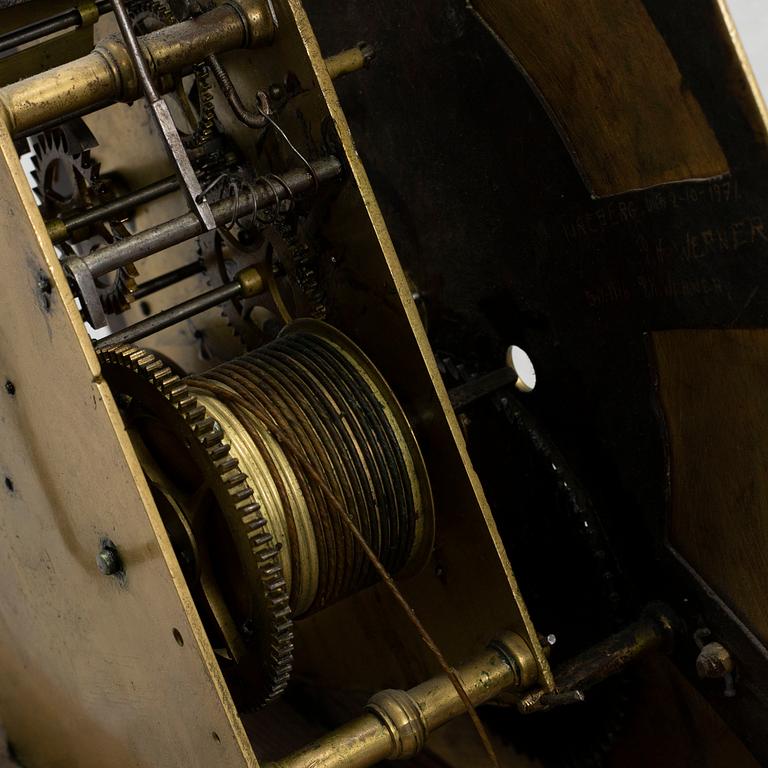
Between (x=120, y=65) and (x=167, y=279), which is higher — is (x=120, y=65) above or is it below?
above

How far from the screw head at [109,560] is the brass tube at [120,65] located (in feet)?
1.66

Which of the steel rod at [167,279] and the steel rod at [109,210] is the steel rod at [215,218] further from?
the steel rod at [167,279]

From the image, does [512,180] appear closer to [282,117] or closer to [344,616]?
[282,117]

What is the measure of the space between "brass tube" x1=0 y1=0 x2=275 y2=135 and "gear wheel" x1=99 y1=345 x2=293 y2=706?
304 mm

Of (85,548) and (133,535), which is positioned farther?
(85,548)

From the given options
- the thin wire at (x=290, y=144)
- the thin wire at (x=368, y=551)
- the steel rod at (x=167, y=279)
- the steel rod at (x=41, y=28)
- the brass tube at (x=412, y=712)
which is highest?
the steel rod at (x=41, y=28)

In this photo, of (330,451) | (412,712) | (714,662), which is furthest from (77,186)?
(714,662)

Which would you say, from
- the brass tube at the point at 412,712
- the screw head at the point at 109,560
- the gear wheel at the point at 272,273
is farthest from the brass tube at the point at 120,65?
the brass tube at the point at 412,712

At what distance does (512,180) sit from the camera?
1965 mm

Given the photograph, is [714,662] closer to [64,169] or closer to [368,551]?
[368,551]

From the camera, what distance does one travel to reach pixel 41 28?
6.27 ft

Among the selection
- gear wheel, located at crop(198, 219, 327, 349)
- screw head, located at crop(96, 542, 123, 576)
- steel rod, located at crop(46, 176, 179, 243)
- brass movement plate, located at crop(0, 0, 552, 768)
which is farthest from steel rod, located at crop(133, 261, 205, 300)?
screw head, located at crop(96, 542, 123, 576)

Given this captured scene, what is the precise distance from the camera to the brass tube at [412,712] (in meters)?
1.54

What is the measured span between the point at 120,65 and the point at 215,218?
216 millimetres
